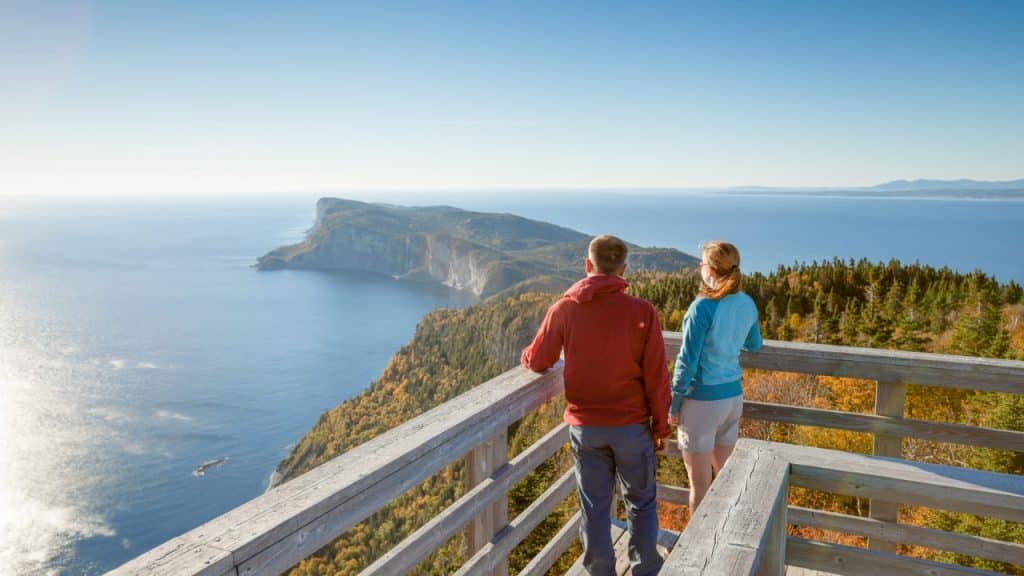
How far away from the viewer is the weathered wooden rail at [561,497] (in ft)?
4.37

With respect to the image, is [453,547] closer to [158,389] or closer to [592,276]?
[592,276]

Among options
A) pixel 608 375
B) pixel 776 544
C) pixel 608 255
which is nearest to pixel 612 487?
pixel 608 375

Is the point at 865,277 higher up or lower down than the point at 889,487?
lower down

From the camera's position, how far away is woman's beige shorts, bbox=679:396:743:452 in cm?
331

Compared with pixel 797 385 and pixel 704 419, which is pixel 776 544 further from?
Result: pixel 797 385

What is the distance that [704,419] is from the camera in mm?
3312

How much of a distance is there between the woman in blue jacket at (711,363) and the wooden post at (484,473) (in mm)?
→ 1167

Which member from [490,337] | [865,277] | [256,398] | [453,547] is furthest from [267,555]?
[256,398]

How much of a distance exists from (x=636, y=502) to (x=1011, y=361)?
2049mm

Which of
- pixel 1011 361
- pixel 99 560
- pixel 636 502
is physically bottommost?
pixel 99 560

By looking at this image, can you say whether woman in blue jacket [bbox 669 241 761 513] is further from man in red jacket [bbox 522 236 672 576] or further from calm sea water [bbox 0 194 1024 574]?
calm sea water [bbox 0 194 1024 574]

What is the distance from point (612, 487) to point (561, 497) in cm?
45

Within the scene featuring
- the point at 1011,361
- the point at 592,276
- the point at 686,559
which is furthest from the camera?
the point at 1011,361

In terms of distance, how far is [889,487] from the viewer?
1.71m
